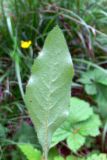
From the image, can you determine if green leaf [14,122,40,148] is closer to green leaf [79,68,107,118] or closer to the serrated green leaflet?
green leaf [79,68,107,118]

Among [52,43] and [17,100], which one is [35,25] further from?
[52,43]

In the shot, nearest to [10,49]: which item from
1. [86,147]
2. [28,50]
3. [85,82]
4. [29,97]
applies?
[28,50]

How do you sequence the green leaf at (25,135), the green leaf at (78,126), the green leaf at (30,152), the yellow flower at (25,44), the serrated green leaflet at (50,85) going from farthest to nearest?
1. the yellow flower at (25,44)
2. the green leaf at (25,135)
3. the green leaf at (78,126)
4. the green leaf at (30,152)
5. the serrated green leaflet at (50,85)

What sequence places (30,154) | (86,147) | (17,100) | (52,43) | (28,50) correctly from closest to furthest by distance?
(52,43) < (30,154) < (86,147) < (17,100) < (28,50)

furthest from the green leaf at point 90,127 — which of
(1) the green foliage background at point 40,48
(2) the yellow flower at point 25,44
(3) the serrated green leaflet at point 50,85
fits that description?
(3) the serrated green leaflet at point 50,85

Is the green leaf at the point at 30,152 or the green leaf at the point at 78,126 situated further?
the green leaf at the point at 78,126

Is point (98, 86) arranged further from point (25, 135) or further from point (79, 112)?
point (25, 135)

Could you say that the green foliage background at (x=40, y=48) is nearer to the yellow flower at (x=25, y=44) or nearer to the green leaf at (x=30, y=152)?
the yellow flower at (x=25, y=44)
